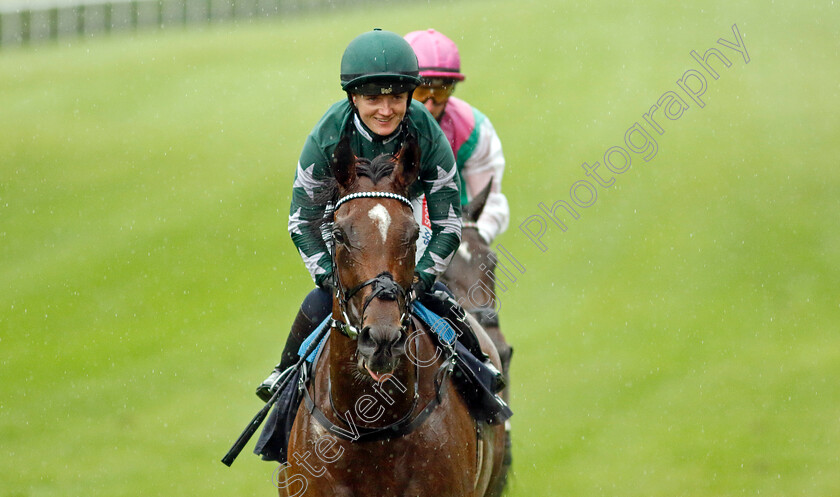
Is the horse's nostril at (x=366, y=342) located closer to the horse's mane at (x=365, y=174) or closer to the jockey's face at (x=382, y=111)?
the horse's mane at (x=365, y=174)

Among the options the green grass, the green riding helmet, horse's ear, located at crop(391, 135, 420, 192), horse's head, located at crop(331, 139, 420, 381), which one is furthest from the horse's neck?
the green grass

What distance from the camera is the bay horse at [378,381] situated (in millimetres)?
3512

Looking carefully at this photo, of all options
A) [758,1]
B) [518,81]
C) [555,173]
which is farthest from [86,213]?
[758,1]

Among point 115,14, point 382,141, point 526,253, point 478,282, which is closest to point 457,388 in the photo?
point 382,141

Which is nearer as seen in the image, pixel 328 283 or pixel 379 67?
pixel 328 283

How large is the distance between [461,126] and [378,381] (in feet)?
12.2

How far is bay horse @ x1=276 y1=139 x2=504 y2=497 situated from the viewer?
11.5 feet

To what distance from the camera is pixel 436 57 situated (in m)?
7.02

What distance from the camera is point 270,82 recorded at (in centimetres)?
2038

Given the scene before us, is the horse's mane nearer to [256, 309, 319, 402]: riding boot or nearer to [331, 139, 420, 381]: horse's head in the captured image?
[331, 139, 420, 381]: horse's head

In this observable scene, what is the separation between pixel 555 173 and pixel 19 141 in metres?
9.66

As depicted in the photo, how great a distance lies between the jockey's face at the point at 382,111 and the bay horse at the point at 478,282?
2118 mm

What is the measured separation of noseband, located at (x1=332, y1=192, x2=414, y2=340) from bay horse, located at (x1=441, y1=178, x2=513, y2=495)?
8.54 feet

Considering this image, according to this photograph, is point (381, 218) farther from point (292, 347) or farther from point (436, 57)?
point (436, 57)
